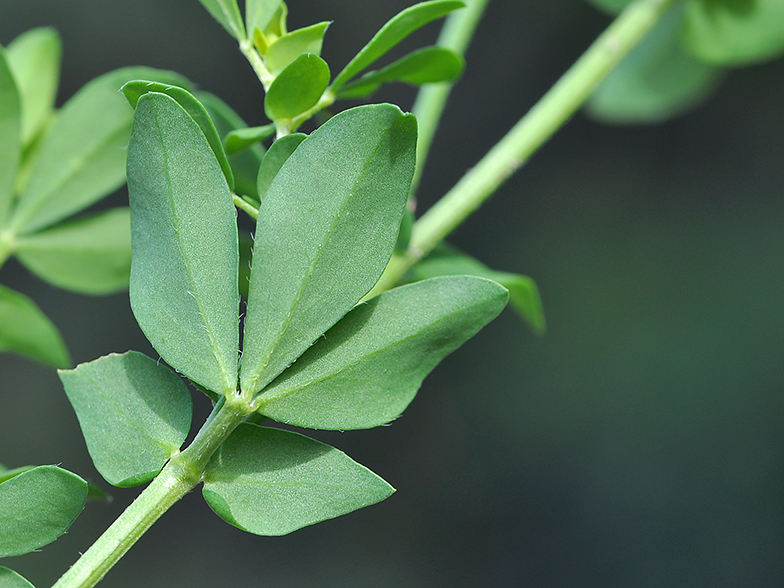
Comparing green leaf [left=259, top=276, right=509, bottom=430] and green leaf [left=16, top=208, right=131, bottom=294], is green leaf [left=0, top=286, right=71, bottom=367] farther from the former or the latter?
green leaf [left=259, top=276, right=509, bottom=430]

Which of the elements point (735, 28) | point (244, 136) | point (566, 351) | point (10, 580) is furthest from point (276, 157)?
point (566, 351)

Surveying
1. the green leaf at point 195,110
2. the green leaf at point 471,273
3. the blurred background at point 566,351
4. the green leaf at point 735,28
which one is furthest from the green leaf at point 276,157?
the blurred background at point 566,351

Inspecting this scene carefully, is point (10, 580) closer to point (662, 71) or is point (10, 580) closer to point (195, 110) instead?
point (195, 110)

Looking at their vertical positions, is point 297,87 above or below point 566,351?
above

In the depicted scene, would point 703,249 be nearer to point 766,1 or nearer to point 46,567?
point 766,1

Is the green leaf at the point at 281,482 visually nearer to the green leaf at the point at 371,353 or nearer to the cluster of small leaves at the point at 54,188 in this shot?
the green leaf at the point at 371,353

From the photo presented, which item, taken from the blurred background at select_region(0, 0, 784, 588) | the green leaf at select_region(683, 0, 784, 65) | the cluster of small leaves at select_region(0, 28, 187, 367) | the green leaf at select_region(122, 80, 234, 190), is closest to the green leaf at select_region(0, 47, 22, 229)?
the cluster of small leaves at select_region(0, 28, 187, 367)
